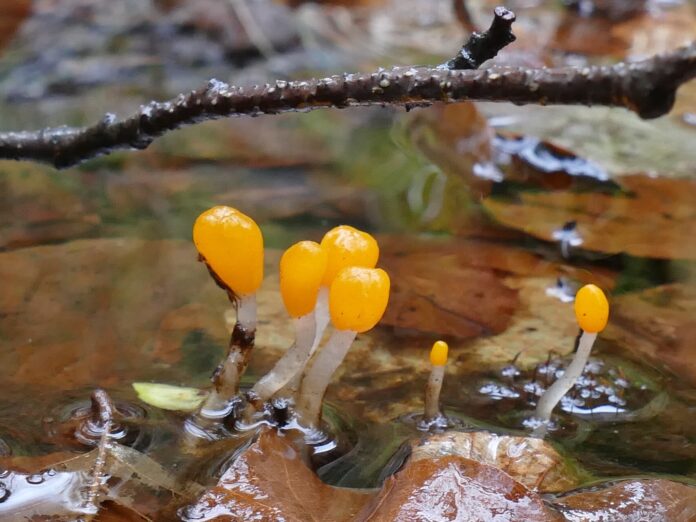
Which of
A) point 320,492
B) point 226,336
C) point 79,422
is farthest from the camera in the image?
point 226,336

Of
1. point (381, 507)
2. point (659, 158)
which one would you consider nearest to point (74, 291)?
point (381, 507)

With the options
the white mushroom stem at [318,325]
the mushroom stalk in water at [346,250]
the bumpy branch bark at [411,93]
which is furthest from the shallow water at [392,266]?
the bumpy branch bark at [411,93]

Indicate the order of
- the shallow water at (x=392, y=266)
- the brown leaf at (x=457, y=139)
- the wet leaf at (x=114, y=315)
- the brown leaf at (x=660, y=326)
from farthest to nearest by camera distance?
1. the brown leaf at (x=457, y=139)
2. the brown leaf at (x=660, y=326)
3. the wet leaf at (x=114, y=315)
4. the shallow water at (x=392, y=266)

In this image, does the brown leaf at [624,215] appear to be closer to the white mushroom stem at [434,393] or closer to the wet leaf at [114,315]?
the wet leaf at [114,315]

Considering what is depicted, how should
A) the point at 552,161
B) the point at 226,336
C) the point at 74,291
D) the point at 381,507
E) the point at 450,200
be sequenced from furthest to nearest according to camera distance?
1. the point at 552,161
2. the point at 450,200
3. the point at 74,291
4. the point at 226,336
5. the point at 381,507

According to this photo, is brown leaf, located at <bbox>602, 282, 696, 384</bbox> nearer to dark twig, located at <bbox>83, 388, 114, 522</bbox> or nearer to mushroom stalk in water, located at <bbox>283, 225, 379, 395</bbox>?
mushroom stalk in water, located at <bbox>283, 225, 379, 395</bbox>

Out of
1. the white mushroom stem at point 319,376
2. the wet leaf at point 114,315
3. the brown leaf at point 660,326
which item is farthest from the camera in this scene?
the brown leaf at point 660,326

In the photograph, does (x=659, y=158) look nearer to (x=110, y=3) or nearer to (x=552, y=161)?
(x=552, y=161)

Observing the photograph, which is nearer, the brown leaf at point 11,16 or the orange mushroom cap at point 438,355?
the orange mushroom cap at point 438,355
